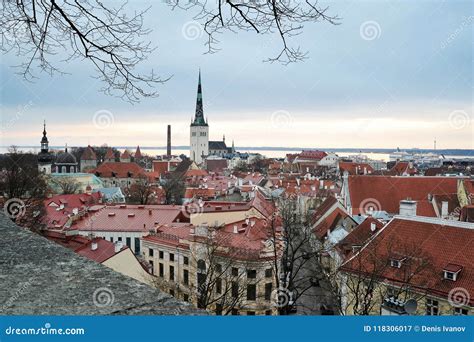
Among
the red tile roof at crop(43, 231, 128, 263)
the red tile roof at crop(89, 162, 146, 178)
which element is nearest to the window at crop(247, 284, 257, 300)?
the red tile roof at crop(43, 231, 128, 263)

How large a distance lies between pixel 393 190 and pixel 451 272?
54.7ft

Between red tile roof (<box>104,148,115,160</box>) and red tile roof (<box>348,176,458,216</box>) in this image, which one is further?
red tile roof (<box>104,148,115,160</box>)

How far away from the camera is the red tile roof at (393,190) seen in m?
27.1

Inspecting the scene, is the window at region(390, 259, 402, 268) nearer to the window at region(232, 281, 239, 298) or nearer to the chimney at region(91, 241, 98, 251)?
the window at region(232, 281, 239, 298)

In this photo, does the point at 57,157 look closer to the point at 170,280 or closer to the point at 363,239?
the point at 170,280

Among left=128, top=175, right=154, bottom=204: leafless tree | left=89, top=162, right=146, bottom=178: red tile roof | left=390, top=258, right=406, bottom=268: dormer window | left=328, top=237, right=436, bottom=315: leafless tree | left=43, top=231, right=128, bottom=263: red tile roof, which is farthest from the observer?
left=89, top=162, right=146, bottom=178: red tile roof

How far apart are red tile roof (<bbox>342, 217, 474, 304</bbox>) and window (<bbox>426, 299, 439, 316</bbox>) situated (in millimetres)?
213

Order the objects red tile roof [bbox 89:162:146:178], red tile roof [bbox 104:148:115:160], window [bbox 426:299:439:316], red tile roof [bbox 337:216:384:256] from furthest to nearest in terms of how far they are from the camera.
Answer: red tile roof [bbox 104:148:115:160] < red tile roof [bbox 89:162:146:178] < red tile roof [bbox 337:216:384:256] < window [bbox 426:299:439:316]

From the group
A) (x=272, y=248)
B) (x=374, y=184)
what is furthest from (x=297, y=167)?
(x=272, y=248)

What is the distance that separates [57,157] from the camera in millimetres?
59406

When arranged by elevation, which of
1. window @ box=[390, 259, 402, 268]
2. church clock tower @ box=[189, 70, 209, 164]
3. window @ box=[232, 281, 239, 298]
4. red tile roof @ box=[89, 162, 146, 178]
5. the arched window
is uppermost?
church clock tower @ box=[189, 70, 209, 164]

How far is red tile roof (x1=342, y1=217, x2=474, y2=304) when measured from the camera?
37.2ft

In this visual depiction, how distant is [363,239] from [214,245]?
18.2 ft

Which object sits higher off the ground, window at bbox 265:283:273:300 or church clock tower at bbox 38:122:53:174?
church clock tower at bbox 38:122:53:174
